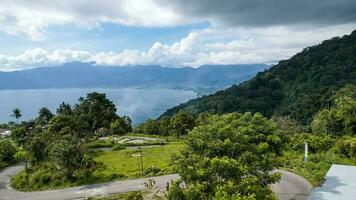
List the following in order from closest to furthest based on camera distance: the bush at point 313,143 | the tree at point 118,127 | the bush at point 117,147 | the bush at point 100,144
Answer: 1. the bush at point 313,143
2. the bush at point 117,147
3. the bush at point 100,144
4. the tree at point 118,127

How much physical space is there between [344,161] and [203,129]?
19.9 metres

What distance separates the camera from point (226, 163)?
17859 millimetres

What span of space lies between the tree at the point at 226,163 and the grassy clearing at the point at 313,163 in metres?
7.99

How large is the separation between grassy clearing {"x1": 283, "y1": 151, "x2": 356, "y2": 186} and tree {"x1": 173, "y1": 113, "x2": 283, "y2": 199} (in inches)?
315

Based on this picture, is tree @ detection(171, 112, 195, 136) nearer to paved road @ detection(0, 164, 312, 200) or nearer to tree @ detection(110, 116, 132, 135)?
tree @ detection(110, 116, 132, 135)

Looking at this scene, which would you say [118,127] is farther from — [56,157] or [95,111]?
[56,157]

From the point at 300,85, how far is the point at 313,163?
93.0 meters

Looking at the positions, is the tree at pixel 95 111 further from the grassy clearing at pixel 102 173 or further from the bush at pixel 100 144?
the grassy clearing at pixel 102 173

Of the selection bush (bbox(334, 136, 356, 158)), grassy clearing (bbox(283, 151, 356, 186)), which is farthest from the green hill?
grassy clearing (bbox(283, 151, 356, 186))

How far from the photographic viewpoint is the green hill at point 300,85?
103 meters

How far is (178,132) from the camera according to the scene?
63.8m

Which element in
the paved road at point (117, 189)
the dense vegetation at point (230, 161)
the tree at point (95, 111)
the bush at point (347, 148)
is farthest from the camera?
the tree at point (95, 111)

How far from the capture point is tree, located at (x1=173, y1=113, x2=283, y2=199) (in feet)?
56.9

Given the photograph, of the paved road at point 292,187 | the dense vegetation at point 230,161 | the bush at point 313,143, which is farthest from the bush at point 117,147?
the dense vegetation at point 230,161
